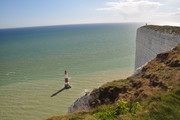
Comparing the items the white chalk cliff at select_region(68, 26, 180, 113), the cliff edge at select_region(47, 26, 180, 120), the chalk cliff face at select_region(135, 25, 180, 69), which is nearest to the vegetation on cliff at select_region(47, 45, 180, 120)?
the cliff edge at select_region(47, 26, 180, 120)

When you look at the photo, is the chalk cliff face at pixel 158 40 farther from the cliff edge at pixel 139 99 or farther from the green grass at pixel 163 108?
the green grass at pixel 163 108

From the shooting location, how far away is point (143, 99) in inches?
229

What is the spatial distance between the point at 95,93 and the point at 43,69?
22.2 m

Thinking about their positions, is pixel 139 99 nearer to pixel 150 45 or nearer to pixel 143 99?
pixel 143 99

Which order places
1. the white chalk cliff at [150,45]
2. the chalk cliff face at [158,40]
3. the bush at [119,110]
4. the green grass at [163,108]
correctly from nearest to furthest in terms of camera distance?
the green grass at [163,108] → the bush at [119,110] → the white chalk cliff at [150,45] → the chalk cliff face at [158,40]

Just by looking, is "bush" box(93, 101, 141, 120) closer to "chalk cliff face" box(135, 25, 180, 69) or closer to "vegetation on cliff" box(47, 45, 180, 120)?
"vegetation on cliff" box(47, 45, 180, 120)

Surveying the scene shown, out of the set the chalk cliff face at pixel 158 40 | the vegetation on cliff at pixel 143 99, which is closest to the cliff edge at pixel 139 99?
the vegetation on cliff at pixel 143 99

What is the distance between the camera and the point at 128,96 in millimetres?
6723

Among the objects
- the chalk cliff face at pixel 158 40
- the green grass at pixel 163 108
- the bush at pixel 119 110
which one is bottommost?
the bush at pixel 119 110

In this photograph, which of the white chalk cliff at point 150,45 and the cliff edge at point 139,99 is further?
the white chalk cliff at point 150,45

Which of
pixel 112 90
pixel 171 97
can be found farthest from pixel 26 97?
pixel 171 97

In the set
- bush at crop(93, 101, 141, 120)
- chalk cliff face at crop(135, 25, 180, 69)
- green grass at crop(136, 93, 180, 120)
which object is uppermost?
chalk cliff face at crop(135, 25, 180, 69)

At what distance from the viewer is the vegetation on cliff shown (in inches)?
198

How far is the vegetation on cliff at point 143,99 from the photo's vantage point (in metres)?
5.02
